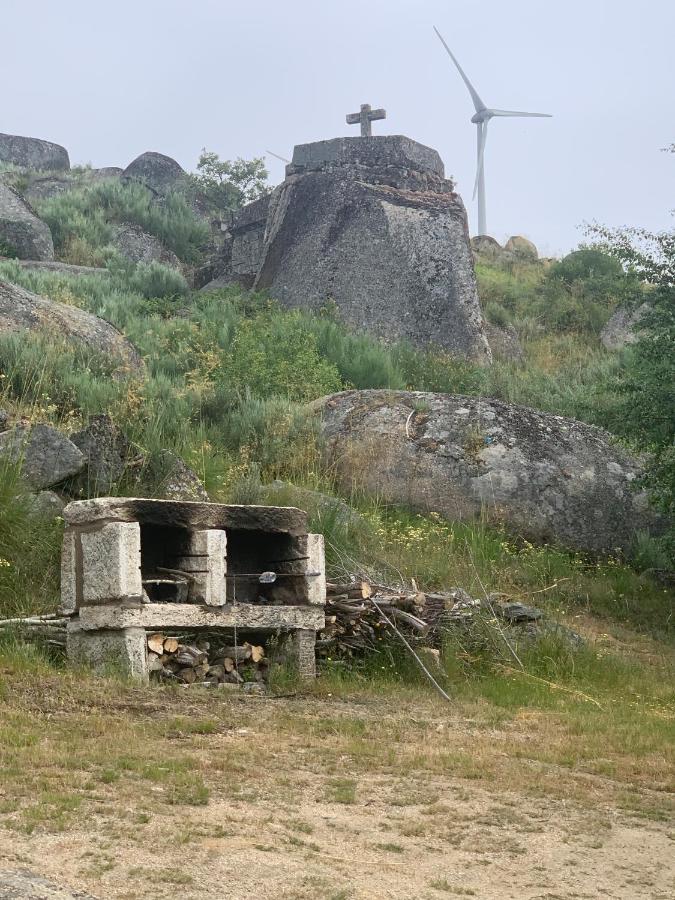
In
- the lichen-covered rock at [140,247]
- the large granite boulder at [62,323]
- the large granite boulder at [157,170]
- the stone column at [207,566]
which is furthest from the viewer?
the large granite boulder at [157,170]

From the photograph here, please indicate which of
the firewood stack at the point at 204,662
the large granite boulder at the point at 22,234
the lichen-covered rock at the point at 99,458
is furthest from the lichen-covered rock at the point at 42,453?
the large granite boulder at the point at 22,234

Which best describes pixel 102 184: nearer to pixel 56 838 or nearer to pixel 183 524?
pixel 183 524

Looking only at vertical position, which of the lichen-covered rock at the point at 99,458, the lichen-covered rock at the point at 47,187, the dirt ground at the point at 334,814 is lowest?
the dirt ground at the point at 334,814

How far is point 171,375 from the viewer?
14219 mm

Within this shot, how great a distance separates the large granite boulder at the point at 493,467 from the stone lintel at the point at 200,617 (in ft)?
11.6

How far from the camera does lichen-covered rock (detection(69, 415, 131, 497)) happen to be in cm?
931

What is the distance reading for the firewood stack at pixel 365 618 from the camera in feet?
28.9

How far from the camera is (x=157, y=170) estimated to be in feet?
98.7

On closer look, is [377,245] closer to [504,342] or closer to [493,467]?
[504,342]

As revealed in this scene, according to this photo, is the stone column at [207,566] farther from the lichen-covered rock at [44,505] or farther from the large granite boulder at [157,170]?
the large granite boulder at [157,170]

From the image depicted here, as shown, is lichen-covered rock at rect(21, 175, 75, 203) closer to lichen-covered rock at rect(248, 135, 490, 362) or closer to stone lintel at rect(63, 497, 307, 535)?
lichen-covered rock at rect(248, 135, 490, 362)

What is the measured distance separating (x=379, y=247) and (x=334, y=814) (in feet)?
48.5

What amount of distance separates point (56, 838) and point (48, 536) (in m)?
4.40

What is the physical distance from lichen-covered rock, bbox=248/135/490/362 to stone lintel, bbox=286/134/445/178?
2 centimetres
